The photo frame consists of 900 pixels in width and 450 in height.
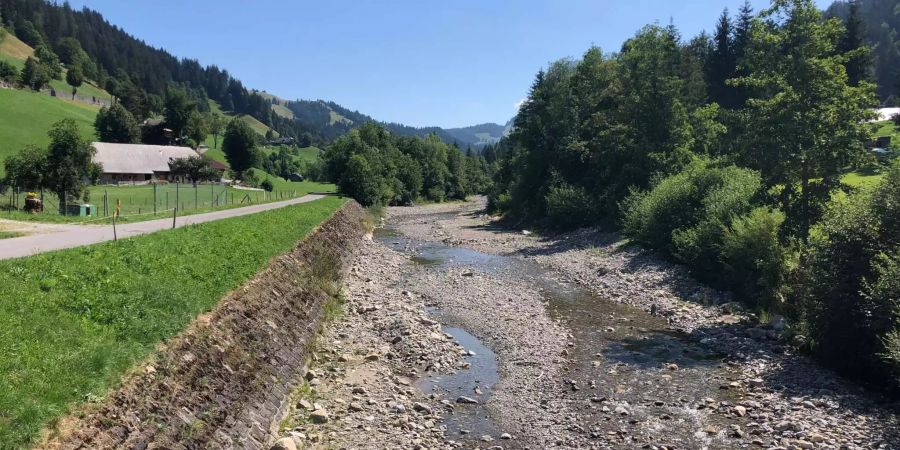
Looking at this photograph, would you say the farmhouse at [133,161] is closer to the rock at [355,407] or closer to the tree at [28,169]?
the tree at [28,169]

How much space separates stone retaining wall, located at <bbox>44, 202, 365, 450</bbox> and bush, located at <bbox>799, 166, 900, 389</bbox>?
1510cm

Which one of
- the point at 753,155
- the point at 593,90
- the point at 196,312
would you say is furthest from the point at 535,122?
the point at 196,312

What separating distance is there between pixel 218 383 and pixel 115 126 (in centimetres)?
12891

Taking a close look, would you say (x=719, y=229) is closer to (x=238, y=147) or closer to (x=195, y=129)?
(x=238, y=147)

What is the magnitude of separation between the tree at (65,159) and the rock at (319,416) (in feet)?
104

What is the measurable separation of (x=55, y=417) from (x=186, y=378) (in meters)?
3.25

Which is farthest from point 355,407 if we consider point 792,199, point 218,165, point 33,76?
point 33,76

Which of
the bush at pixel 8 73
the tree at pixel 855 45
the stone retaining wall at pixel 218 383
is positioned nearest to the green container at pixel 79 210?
the stone retaining wall at pixel 218 383

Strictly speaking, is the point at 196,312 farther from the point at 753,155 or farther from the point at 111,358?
the point at 753,155

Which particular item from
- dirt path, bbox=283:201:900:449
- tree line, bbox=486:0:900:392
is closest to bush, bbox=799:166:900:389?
tree line, bbox=486:0:900:392

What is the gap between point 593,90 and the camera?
59.6 metres

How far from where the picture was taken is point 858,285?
601 inches

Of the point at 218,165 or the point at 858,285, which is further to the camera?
the point at 218,165

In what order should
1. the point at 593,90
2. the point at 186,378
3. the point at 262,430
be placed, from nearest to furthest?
the point at 186,378 → the point at 262,430 → the point at 593,90
